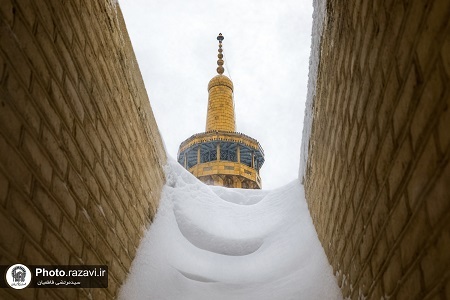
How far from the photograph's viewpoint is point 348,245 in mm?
2922

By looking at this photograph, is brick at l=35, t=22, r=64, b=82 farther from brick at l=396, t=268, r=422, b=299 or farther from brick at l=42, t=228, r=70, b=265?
brick at l=396, t=268, r=422, b=299

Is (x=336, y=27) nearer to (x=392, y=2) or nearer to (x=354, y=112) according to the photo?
(x=354, y=112)

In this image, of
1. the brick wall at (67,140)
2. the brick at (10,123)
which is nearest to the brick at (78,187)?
the brick wall at (67,140)

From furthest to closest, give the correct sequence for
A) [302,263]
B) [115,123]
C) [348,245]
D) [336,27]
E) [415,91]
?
[302,263] → [115,123] → [336,27] → [348,245] → [415,91]

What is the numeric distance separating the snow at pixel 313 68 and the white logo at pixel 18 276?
2.68 meters

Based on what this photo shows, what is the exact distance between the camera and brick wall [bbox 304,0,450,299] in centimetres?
145

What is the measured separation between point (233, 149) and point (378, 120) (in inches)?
962

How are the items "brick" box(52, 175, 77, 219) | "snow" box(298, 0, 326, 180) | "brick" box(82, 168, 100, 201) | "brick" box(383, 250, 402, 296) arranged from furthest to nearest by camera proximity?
"snow" box(298, 0, 326, 180) → "brick" box(82, 168, 100, 201) → "brick" box(52, 175, 77, 219) → "brick" box(383, 250, 402, 296)

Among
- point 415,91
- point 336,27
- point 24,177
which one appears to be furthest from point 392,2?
point 24,177

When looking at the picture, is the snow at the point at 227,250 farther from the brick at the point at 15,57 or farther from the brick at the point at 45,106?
the brick at the point at 15,57

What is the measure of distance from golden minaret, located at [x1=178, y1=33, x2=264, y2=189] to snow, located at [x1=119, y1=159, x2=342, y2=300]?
1815cm

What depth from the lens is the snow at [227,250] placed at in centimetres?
357

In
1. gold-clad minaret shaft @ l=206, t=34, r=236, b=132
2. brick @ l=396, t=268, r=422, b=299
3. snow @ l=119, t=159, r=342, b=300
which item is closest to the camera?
brick @ l=396, t=268, r=422, b=299

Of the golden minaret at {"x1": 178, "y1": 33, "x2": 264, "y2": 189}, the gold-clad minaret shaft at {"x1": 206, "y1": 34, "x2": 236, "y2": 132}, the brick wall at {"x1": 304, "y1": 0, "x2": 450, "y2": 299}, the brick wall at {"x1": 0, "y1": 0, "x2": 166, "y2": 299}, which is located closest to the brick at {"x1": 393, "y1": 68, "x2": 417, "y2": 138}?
the brick wall at {"x1": 304, "y1": 0, "x2": 450, "y2": 299}
